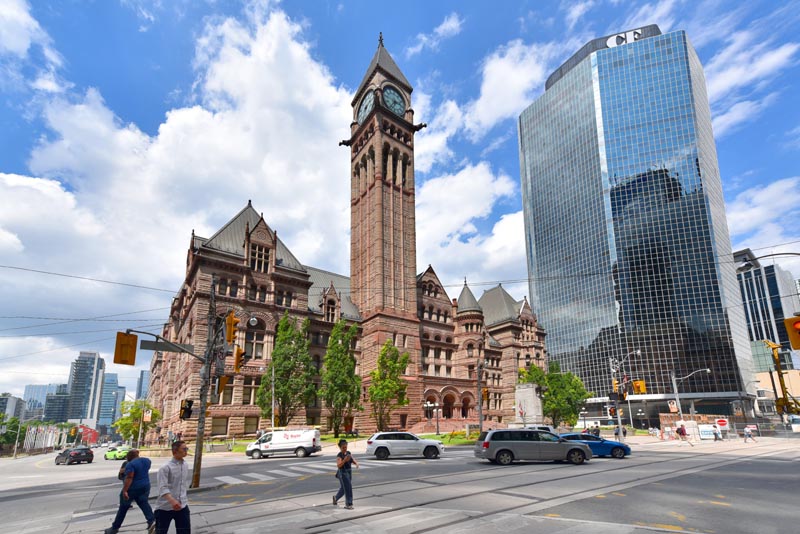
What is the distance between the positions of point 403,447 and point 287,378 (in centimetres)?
2090

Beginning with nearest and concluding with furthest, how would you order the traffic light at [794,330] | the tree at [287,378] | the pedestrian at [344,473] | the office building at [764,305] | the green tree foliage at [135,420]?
the pedestrian at [344,473] < the traffic light at [794,330] < the tree at [287,378] < the green tree foliage at [135,420] < the office building at [764,305]

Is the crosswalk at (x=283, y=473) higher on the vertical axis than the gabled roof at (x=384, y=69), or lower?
lower

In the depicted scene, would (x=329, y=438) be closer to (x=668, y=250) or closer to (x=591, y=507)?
(x=591, y=507)

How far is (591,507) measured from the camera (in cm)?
1127

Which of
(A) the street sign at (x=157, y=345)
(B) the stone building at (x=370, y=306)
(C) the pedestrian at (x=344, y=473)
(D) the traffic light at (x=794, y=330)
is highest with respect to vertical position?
(B) the stone building at (x=370, y=306)

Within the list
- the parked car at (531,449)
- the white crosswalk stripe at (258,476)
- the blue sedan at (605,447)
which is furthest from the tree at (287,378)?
the blue sedan at (605,447)

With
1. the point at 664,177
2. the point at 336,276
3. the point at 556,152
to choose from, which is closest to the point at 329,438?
the point at 336,276

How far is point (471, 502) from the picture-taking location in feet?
39.9

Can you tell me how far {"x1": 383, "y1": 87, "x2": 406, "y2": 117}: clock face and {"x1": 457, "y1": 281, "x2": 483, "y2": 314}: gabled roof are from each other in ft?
97.4

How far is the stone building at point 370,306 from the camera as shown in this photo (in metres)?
47.8

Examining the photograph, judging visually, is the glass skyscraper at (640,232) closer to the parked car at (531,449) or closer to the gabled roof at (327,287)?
the gabled roof at (327,287)

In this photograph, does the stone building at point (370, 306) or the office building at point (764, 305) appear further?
the office building at point (764, 305)

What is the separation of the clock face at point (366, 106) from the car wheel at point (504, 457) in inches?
2288

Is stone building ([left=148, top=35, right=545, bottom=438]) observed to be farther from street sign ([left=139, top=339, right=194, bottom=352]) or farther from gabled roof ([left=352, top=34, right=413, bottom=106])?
street sign ([left=139, top=339, right=194, bottom=352])
